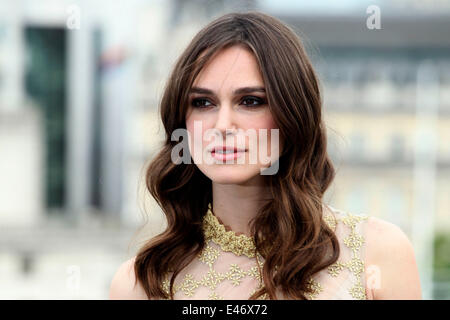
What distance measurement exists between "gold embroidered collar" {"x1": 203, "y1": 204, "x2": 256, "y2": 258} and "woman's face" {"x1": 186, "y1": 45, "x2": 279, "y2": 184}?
0.54ft

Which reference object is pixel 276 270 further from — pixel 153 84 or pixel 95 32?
pixel 95 32

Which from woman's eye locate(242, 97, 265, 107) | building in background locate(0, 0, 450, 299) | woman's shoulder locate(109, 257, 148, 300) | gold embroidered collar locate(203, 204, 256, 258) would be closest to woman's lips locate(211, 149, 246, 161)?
woman's eye locate(242, 97, 265, 107)

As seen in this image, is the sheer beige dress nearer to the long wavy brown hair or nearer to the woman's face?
the long wavy brown hair

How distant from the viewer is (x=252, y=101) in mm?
1443

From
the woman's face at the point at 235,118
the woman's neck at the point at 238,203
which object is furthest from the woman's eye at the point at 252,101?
the woman's neck at the point at 238,203

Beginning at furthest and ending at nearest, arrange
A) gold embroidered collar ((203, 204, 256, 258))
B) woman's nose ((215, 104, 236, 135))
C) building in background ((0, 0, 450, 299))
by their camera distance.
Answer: building in background ((0, 0, 450, 299)) → gold embroidered collar ((203, 204, 256, 258)) → woman's nose ((215, 104, 236, 135))

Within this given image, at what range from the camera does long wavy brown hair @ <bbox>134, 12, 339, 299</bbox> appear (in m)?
1.43

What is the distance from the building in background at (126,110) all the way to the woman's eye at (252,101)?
17.4 meters

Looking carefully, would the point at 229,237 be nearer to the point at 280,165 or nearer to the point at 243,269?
the point at 243,269

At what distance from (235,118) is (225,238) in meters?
→ 0.31

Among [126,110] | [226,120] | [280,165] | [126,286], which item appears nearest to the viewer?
[226,120]

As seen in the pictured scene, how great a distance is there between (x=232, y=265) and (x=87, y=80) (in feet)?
66.6

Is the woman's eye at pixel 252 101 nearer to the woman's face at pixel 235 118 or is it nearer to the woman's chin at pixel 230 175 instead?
the woman's face at pixel 235 118

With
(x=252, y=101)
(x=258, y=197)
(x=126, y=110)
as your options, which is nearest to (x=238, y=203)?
(x=258, y=197)
